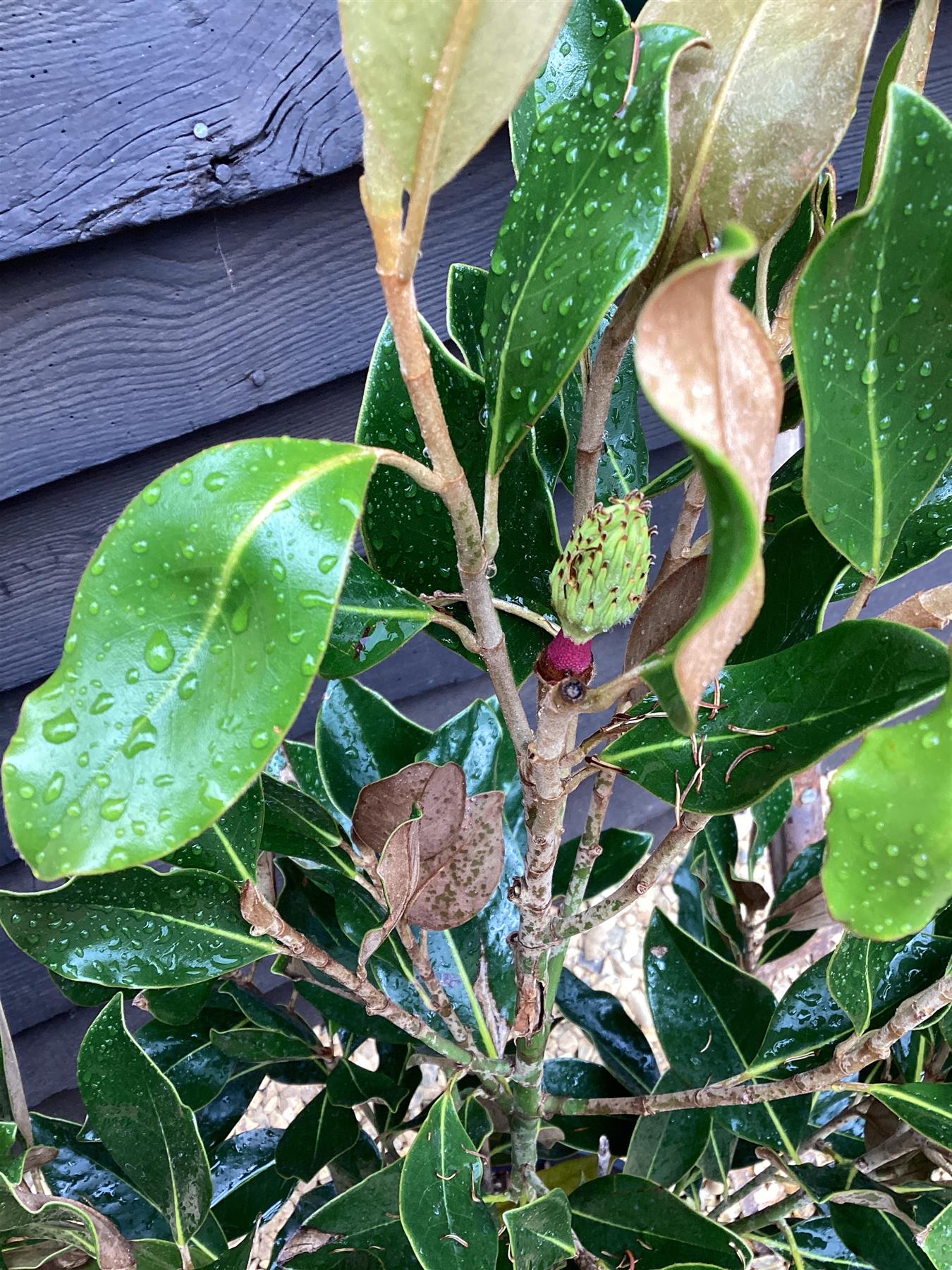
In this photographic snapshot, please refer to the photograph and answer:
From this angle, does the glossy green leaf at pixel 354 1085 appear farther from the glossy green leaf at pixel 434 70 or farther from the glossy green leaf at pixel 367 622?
the glossy green leaf at pixel 434 70

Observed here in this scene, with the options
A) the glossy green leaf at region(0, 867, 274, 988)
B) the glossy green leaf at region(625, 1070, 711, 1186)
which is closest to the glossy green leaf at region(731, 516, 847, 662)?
the glossy green leaf at region(0, 867, 274, 988)

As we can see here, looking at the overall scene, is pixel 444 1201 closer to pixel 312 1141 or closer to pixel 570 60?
pixel 312 1141

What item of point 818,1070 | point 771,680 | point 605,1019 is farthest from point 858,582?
point 605,1019

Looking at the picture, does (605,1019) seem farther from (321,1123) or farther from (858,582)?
(858,582)

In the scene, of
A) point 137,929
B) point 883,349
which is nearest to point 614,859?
point 137,929

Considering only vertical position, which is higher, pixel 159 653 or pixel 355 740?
pixel 159 653

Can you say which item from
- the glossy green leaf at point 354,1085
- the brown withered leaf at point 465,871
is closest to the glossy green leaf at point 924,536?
the brown withered leaf at point 465,871
